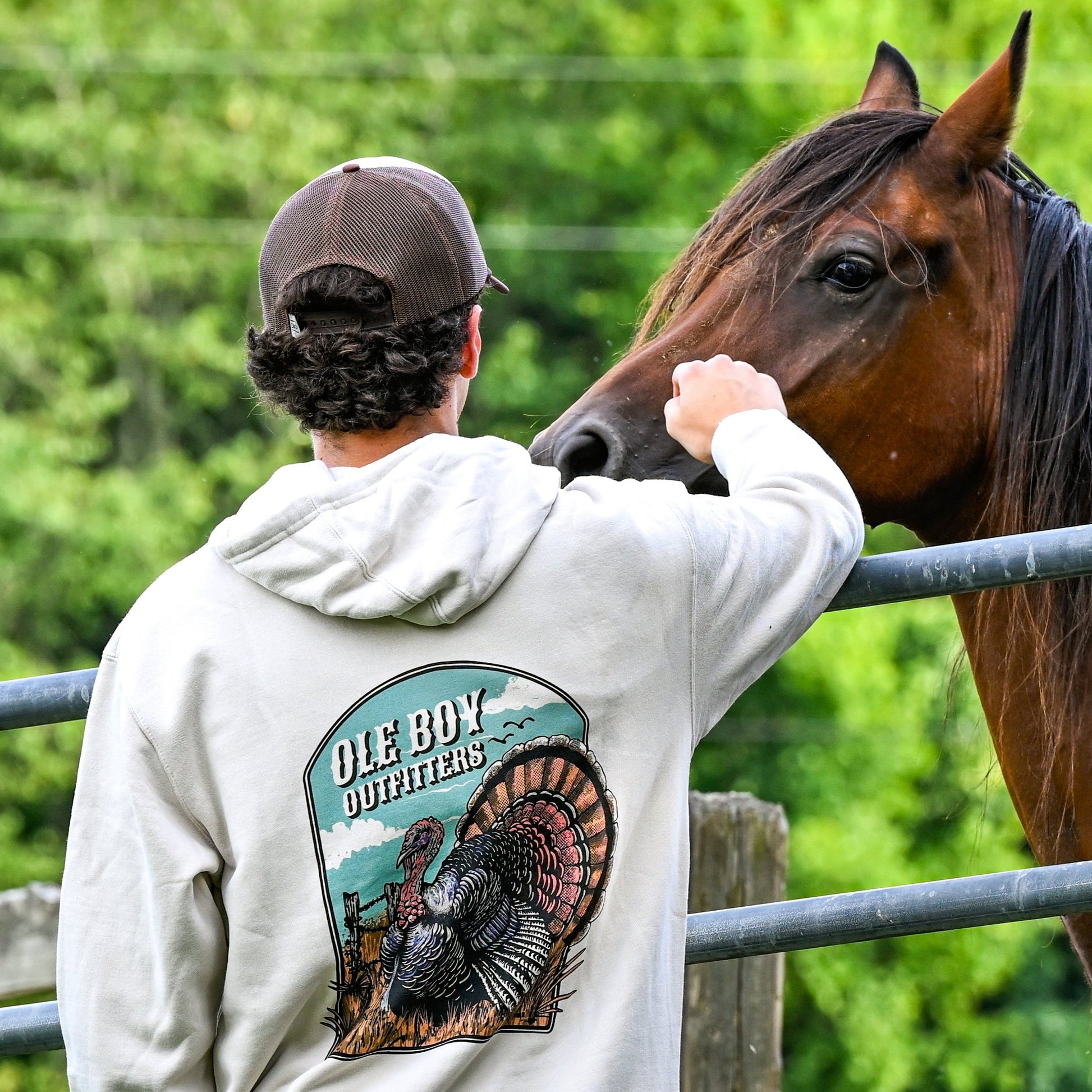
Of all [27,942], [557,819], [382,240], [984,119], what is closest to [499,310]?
[27,942]

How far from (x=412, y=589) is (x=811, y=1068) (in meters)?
12.8

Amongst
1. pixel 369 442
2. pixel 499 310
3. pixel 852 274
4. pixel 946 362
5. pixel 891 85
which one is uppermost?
pixel 499 310

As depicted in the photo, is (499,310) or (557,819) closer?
(557,819)

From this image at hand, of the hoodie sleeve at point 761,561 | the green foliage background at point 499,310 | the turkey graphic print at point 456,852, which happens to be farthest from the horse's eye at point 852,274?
the green foliage background at point 499,310

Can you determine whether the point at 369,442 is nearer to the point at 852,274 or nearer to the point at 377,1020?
the point at 377,1020

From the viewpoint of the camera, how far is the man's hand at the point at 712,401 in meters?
1.76

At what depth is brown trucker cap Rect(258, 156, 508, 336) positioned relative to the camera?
145 cm

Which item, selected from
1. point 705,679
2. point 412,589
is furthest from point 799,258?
point 412,589

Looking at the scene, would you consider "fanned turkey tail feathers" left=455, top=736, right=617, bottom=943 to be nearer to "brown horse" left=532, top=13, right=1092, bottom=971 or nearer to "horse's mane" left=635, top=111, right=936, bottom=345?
"brown horse" left=532, top=13, right=1092, bottom=971

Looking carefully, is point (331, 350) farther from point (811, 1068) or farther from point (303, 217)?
point (811, 1068)

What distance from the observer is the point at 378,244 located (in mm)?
1450

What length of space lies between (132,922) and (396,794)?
0.28 meters

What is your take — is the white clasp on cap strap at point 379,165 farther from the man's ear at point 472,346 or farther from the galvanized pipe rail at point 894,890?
the galvanized pipe rail at point 894,890

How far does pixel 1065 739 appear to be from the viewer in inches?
93.1
